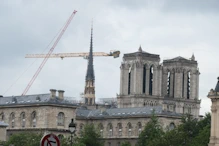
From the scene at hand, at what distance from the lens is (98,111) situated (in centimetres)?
19025

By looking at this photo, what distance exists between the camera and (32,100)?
162 m

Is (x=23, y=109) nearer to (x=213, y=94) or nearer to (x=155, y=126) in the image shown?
(x=155, y=126)

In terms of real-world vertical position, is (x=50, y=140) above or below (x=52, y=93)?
below

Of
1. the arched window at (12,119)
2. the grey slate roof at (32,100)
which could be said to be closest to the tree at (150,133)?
the grey slate roof at (32,100)

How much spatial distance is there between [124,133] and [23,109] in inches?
1008

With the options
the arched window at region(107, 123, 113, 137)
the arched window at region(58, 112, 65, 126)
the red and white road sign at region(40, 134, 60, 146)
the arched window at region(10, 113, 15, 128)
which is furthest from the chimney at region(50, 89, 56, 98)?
the red and white road sign at region(40, 134, 60, 146)

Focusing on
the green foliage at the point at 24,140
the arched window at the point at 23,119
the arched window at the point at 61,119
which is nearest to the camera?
the green foliage at the point at 24,140

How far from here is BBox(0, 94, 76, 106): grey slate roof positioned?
158100 millimetres

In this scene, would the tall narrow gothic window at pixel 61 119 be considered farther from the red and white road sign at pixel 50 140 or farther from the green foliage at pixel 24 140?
the red and white road sign at pixel 50 140

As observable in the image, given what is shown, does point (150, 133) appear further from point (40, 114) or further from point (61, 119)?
point (40, 114)

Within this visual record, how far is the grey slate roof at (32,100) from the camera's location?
519 ft

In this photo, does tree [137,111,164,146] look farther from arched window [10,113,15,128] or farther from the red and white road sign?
the red and white road sign

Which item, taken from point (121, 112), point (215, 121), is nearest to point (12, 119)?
point (121, 112)

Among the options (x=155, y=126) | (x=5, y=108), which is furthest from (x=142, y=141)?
(x=5, y=108)
